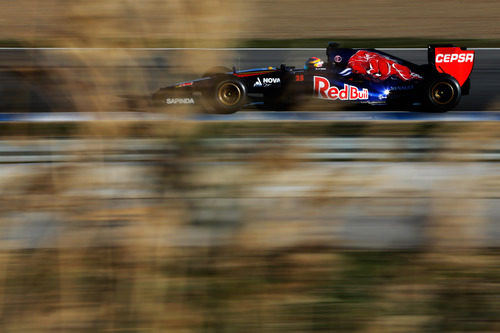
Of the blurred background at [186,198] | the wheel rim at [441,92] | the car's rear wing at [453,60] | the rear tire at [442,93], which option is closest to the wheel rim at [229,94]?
the rear tire at [442,93]

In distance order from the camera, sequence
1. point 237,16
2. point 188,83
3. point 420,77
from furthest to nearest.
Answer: point 420,77, point 188,83, point 237,16

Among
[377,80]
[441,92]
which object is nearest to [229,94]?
[377,80]

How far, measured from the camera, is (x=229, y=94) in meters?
8.70

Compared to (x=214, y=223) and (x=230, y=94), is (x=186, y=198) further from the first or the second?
(x=230, y=94)

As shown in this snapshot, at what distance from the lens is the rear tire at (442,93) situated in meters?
9.24

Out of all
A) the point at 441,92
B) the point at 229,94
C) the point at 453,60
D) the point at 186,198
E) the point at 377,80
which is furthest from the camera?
the point at 453,60

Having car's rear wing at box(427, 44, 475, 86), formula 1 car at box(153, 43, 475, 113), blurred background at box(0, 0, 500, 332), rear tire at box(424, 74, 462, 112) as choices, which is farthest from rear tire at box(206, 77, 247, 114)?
blurred background at box(0, 0, 500, 332)

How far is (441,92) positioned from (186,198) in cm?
739

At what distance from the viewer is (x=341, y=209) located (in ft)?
9.86

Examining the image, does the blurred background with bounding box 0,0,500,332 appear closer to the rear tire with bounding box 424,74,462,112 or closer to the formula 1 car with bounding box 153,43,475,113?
the formula 1 car with bounding box 153,43,475,113

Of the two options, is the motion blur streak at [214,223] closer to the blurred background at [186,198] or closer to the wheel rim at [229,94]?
the blurred background at [186,198]

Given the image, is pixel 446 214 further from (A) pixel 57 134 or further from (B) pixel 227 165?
(A) pixel 57 134

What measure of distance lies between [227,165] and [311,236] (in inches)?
20.4

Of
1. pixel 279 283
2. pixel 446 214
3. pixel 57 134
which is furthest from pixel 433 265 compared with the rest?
pixel 57 134
